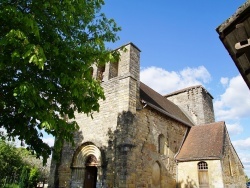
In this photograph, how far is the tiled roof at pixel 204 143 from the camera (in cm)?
1345

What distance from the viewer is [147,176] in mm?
11320

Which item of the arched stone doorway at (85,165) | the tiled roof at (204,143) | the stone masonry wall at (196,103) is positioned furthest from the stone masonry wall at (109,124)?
the stone masonry wall at (196,103)

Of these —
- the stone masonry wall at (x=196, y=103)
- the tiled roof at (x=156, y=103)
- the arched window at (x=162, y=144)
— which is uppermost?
the stone masonry wall at (x=196, y=103)

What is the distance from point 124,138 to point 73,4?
21.3ft

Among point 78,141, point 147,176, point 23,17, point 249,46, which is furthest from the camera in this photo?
point 78,141

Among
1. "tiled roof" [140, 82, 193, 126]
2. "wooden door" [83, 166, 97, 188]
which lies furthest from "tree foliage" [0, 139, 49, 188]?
"tiled roof" [140, 82, 193, 126]

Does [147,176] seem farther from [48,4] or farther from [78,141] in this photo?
[48,4]

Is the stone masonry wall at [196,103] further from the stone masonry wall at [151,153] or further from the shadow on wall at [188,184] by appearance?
the shadow on wall at [188,184]

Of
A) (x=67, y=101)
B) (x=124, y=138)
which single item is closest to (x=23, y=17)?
(x=67, y=101)

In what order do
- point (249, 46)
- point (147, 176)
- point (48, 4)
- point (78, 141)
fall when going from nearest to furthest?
1. point (249, 46)
2. point (48, 4)
3. point (147, 176)
4. point (78, 141)

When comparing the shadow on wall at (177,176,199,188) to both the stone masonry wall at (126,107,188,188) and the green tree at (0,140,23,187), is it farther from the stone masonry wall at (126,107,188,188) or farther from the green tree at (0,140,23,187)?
the green tree at (0,140,23,187)

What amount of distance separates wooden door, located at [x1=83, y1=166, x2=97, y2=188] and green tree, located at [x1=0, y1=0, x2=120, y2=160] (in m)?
5.36

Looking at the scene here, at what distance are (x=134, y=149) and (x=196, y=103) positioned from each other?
12.6 metres

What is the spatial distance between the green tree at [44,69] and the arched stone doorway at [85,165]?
4.68m
